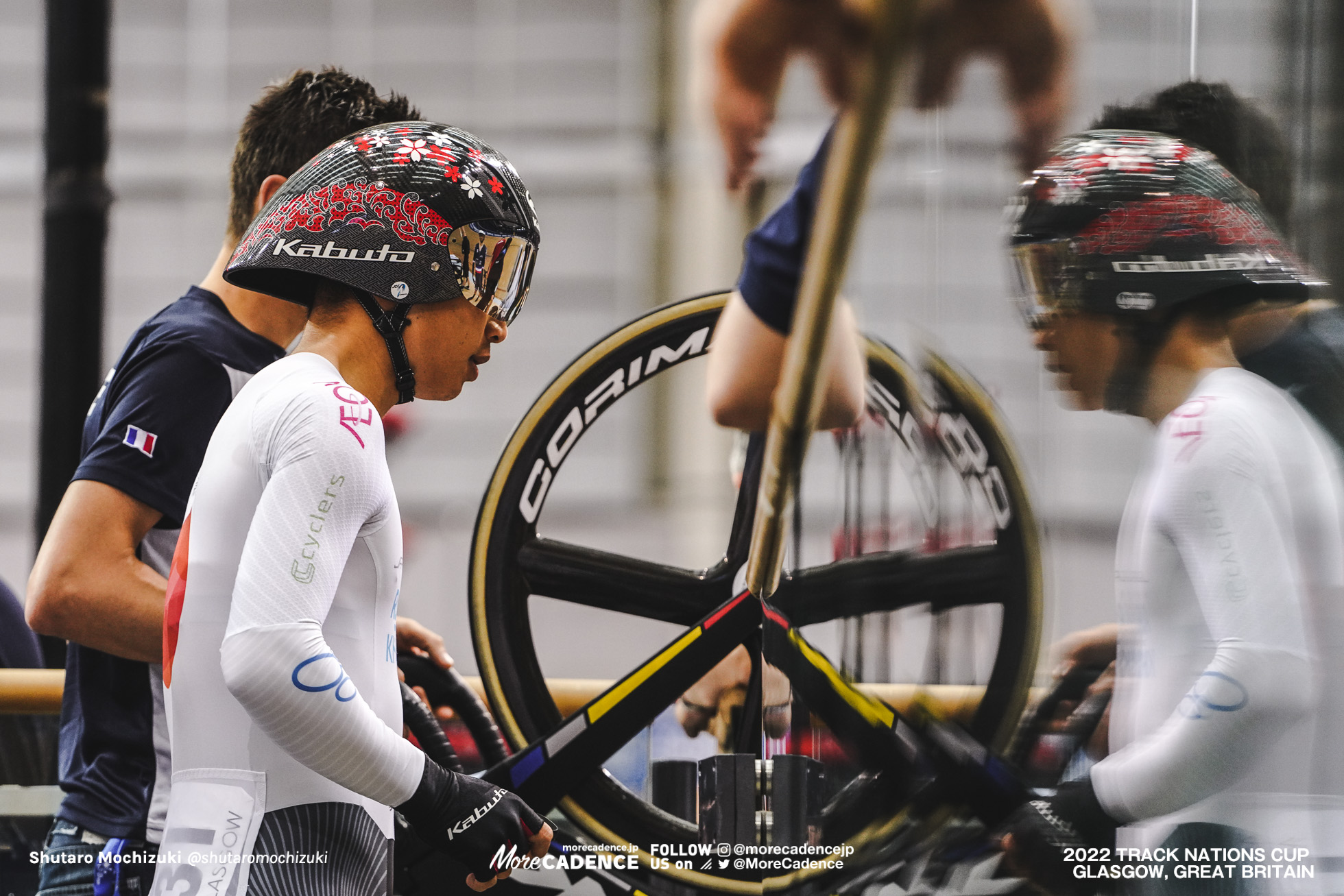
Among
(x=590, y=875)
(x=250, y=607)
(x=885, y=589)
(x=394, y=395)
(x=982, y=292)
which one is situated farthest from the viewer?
(x=590, y=875)

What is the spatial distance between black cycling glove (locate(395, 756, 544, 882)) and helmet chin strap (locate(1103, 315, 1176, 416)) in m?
0.68

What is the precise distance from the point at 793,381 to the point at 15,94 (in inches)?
266

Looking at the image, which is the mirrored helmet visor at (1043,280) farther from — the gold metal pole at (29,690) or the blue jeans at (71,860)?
the gold metal pole at (29,690)

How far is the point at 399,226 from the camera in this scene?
1.17 metres

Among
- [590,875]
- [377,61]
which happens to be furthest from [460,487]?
[590,875]

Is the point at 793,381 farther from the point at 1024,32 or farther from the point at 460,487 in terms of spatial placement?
the point at 460,487

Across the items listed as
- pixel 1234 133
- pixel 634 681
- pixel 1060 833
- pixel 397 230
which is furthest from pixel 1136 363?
pixel 634 681

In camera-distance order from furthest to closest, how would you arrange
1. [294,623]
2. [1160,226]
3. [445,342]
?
[445,342] → [294,623] → [1160,226]

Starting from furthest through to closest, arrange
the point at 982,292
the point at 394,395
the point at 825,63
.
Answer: the point at 394,395
the point at 982,292
the point at 825,63

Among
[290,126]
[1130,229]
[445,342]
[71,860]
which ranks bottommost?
[71,860]

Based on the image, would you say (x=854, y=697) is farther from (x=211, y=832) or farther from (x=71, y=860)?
(x=71, y=860)

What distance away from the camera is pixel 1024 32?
0.55 meters

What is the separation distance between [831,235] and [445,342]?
0.72 meters

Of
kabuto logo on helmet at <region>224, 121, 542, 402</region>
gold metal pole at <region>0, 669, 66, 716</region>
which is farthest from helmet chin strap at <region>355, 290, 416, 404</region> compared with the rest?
gold metal pole at <region>0, 669, 66, 716</region>
